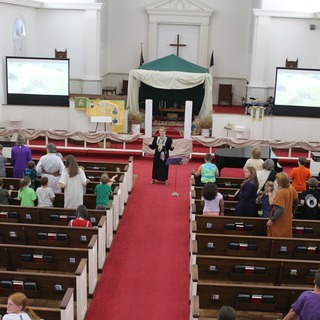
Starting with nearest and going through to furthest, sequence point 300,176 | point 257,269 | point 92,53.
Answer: point 257,269 → point 300,176 → point 92,53

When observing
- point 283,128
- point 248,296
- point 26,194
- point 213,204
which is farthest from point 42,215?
point 283,128

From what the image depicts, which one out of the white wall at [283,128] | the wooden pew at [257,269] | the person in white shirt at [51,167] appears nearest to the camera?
the wooden pew at [257,269]

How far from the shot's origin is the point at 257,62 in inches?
890

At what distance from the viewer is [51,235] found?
815cm

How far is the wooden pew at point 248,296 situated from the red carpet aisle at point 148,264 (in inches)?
35.3

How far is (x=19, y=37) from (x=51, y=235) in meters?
14.0

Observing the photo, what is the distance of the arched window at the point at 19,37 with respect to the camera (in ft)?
64.8

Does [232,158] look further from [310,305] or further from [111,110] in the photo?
[310,305]

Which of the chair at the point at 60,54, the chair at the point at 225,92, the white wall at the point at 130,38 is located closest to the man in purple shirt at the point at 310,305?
the white wall at the point at 130,38

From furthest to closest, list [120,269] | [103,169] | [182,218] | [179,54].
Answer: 1. [179,54]
2. [103,169]
3. [182,218]
4. [120,269]

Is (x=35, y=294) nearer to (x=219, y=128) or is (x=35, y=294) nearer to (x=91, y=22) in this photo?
(x=219, y=128)

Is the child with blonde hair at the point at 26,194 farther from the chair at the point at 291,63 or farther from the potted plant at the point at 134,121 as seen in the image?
the chair at the point at 291,63

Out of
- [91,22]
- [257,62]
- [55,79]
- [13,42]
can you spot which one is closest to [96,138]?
[55,79]

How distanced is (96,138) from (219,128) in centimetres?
421
